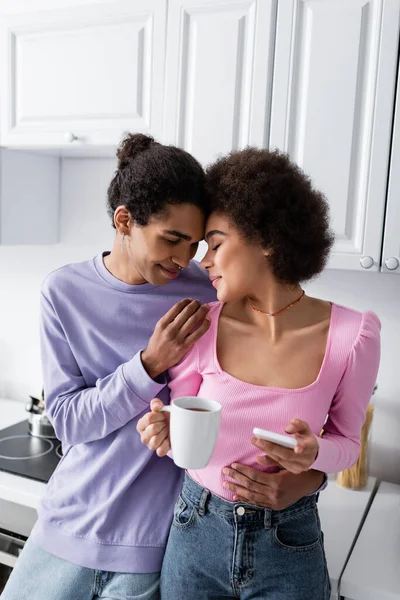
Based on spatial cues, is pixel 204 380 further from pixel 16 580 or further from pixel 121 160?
pixel 16 580

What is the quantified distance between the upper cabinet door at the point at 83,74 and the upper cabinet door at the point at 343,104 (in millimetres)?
347

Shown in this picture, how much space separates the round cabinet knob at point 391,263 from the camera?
4.23ft

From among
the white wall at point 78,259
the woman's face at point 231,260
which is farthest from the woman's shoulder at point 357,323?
the white wall at point 78,259

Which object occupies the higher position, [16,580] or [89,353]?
[89,353]

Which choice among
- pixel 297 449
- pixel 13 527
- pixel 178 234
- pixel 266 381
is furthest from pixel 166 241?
pixel 13 527

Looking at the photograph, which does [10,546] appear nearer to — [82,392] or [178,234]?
[82,392]

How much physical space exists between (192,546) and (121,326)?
0.42 meters

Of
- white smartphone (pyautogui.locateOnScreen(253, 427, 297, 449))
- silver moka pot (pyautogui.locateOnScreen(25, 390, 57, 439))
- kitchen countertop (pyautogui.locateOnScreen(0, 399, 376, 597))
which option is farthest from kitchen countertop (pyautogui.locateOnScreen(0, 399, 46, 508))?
white smartphone (pyautogui.locateOnScreen(253, 427, 297, 449))

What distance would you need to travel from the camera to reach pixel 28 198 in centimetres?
191

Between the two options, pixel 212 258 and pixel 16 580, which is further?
pixel 16 580

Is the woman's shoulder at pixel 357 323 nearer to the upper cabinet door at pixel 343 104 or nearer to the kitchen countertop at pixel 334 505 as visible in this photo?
the upper cabinet door at pixel 343 104

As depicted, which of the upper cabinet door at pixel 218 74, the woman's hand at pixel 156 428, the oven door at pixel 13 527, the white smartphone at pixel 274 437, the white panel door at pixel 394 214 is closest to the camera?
the white smartphone at pixel 274 437

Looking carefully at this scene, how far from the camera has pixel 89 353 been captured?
1134mm

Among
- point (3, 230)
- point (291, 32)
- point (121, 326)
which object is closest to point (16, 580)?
point (121, 326)
